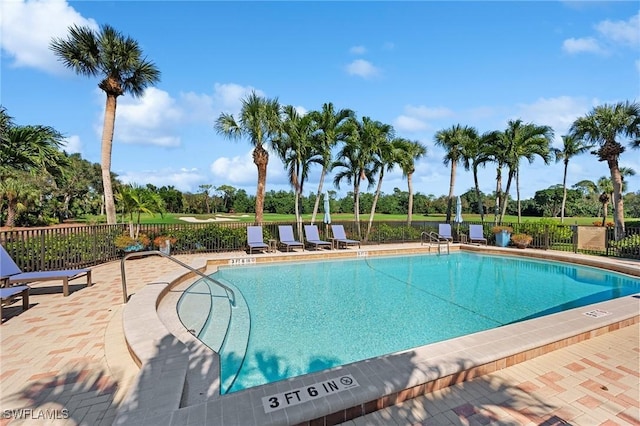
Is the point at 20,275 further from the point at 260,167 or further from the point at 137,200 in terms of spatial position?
the point at 260,167

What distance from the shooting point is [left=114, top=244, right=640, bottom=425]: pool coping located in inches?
83.9

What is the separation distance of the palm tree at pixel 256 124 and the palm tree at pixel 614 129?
604 inches

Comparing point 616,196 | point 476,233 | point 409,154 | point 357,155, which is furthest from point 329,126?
point 616,196

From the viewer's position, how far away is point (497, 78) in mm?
10836

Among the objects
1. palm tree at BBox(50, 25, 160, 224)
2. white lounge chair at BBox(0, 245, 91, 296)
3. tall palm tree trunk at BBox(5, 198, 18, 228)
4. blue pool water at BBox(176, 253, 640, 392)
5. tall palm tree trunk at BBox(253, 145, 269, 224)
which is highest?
palm tree at BBox(50, 25, 160, 224)

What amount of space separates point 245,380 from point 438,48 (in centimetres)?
1208

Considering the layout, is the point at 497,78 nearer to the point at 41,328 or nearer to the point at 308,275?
the point at 308,275

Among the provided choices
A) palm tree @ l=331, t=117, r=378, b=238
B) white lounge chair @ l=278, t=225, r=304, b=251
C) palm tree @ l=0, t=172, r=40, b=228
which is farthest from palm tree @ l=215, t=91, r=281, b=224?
palm tree @ l=0, t=172, r=40, b=228

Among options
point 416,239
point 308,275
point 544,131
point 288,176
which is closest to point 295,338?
point 308,275

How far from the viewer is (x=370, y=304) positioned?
5930 millimetres

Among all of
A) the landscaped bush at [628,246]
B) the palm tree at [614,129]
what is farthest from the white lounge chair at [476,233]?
the palm tree at [614,129]

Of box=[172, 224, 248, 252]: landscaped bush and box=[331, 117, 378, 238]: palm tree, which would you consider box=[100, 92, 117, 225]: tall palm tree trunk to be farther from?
box=[331, 117, 378, 238]: palm tree

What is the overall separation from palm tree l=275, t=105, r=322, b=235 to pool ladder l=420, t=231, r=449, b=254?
6.14 metres

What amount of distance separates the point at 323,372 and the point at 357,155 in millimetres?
13561
